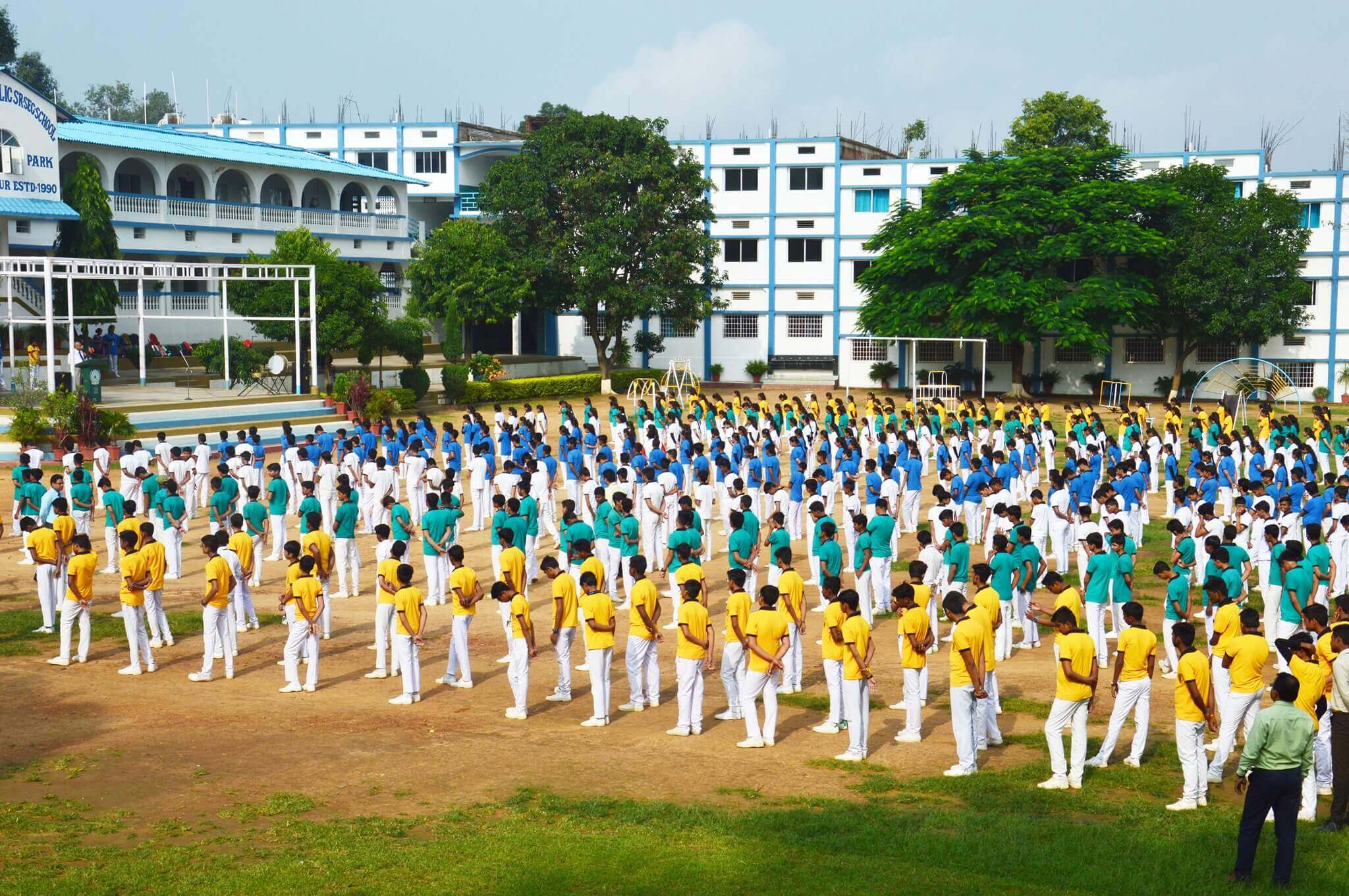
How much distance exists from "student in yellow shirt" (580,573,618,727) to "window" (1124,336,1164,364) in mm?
40678

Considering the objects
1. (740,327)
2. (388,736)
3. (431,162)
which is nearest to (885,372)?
(740,327)

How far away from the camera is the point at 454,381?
1554 inches

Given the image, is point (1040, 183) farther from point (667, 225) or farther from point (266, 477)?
point (266, 477)

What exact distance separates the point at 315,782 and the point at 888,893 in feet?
15.5

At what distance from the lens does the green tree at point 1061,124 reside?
171 ft

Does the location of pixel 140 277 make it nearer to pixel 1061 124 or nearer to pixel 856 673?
pixel 856 673

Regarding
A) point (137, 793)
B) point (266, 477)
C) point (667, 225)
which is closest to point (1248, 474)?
point (266, 477)

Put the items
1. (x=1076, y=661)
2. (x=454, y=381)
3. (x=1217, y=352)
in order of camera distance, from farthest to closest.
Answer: (x=1217, y=352) → (x=454, y=381) → (x=1076, y=661)

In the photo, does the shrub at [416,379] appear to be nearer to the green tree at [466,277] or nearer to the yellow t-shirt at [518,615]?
the green tree at [466,277]

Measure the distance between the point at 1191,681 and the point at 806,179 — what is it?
43.4 metres

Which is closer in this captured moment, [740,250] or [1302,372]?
[1302,372]

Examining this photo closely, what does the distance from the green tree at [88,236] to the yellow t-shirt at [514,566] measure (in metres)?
28.6

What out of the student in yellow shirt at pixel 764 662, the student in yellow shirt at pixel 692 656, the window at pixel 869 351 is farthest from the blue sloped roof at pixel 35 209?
the student in yellow shirt at pixel 764 662

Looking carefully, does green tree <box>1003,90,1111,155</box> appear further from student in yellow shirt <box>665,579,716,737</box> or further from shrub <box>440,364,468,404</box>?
student in yellow shirt <box>665,579,716,737</box>
